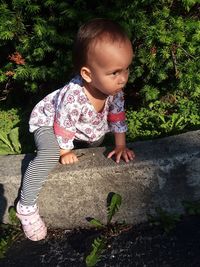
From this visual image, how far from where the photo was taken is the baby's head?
2.99 m

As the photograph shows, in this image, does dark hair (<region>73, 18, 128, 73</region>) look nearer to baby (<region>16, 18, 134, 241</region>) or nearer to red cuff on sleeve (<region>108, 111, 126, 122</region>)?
baby (<region>16, 18, 134, 241</region>)

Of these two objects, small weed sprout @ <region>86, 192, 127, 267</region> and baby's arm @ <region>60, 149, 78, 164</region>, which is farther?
baby's arm @ <region>60, 149, 78, 164</region>

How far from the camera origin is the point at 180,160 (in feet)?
10.5

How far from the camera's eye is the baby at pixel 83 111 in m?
3.03

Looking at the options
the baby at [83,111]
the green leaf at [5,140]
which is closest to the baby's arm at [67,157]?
the baby at [83,111]

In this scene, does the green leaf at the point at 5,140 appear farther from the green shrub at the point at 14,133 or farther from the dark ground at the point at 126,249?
the dark ground at the point at 126,249

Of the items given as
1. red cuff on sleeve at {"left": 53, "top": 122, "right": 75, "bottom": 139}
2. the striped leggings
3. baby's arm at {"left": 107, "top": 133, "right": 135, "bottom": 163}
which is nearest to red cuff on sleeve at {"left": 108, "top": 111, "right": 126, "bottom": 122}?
baby's arm at {"left": 107, "top": 133, "right": 135, "bottom": 163}

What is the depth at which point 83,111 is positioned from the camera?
132 inches

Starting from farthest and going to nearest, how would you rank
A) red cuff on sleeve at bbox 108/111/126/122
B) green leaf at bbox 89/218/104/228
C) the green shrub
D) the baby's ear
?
the green shrub → red cuff on sleeve at bbox 108/111/126/122 → green leaf at bbox 89/218/104/228 → the baby's ear

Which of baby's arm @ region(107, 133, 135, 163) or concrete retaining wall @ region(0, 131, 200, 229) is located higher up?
baby's arm @ region(107, 133, 135, 163)

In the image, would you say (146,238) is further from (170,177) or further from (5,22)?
(5,22)

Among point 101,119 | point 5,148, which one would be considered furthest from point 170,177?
point 5,148

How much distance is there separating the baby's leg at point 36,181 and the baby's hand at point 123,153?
1.30ft

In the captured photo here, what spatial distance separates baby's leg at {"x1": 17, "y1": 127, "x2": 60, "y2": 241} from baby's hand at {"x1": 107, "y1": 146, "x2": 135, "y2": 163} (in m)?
0.40
